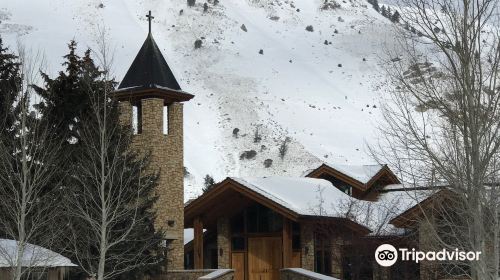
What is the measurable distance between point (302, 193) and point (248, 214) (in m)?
2.32

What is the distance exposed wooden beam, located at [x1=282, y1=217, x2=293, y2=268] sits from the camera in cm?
2750

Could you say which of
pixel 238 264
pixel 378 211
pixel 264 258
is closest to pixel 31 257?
pixel 238 264

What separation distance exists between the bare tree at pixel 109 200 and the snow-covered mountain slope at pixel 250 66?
5430 cm

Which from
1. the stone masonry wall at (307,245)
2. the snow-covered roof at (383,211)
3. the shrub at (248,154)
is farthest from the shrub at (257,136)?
the stone masonry wall at (307,245)

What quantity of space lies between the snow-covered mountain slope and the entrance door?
4987 cm

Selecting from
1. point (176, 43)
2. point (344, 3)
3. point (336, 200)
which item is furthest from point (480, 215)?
point (344, 3)

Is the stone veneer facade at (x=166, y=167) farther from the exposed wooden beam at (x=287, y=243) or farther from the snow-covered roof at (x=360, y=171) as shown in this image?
the snow-covered roof at (x=360, y=171)

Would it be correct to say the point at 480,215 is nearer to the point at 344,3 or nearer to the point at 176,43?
the point at 176,43

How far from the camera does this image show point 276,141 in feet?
317

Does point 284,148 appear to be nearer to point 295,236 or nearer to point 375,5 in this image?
point 295,236

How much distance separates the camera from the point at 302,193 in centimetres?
3002

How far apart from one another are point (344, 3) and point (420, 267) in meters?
148

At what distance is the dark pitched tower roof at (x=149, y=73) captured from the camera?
3148 cm

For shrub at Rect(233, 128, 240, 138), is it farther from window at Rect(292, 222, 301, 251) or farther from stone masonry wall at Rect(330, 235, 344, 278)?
stone masonry wall at Rect(330, 235, 344, 278)
